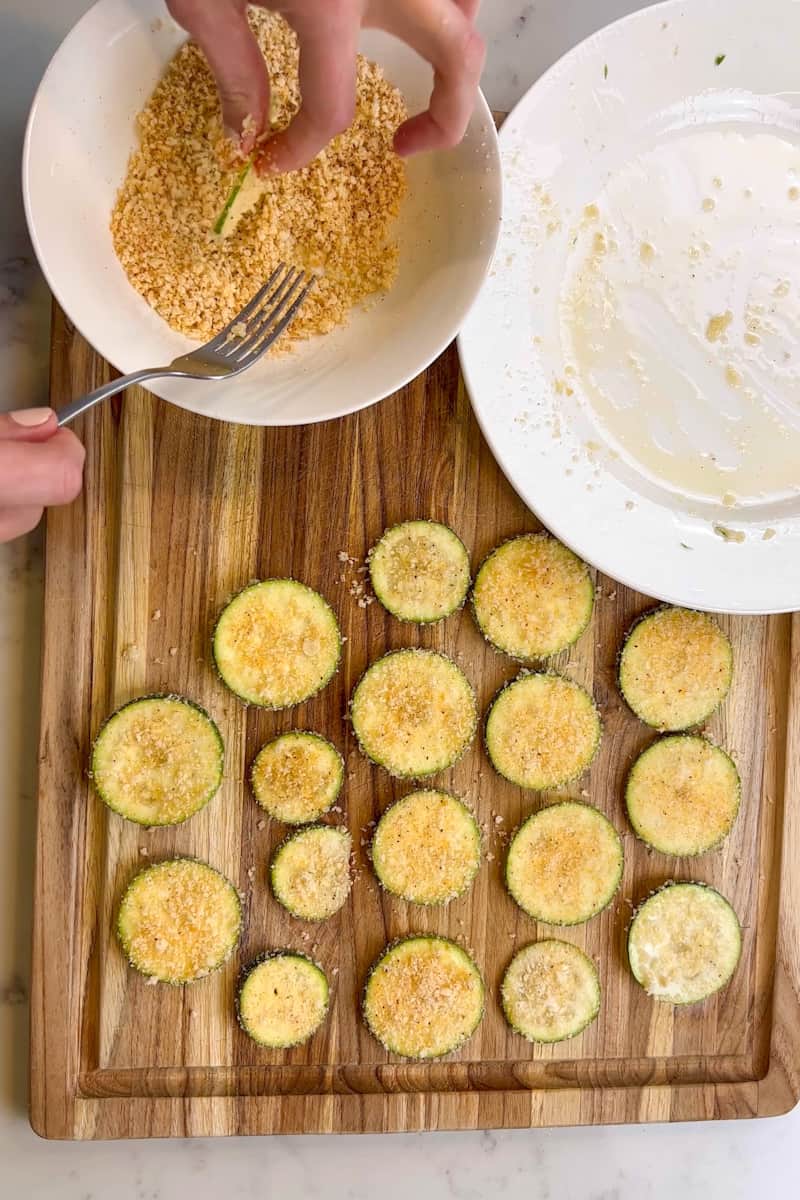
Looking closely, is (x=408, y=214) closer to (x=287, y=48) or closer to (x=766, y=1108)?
(x=287, y=48)

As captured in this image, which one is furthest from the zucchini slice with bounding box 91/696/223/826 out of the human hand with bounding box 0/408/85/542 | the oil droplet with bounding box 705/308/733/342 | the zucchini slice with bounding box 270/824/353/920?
the oil droplet with bounding box 705/308/733/342

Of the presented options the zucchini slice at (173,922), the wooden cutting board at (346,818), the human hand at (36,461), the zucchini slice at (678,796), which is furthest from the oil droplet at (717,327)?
the zucchini slice at (173,922)

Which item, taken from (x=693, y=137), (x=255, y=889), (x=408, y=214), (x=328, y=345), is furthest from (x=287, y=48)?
(x=255, y=889)

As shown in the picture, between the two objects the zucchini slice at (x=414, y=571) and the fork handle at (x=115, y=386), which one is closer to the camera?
the fork handle at (x=115, y=386)

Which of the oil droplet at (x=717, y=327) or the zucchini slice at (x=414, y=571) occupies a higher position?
the oil droplet at (x=717, y=327)

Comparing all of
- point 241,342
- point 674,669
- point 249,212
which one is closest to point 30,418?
point 241,342

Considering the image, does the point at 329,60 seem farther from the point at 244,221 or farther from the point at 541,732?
the point at 541,732

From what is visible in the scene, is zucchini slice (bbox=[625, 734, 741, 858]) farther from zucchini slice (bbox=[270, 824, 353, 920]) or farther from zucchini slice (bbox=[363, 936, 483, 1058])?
zucchini slice (bbox=[270, 824, 353, 920])

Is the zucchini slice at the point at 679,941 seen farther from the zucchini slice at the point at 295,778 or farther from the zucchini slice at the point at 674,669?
the zucchini slice at the point at 295,778
